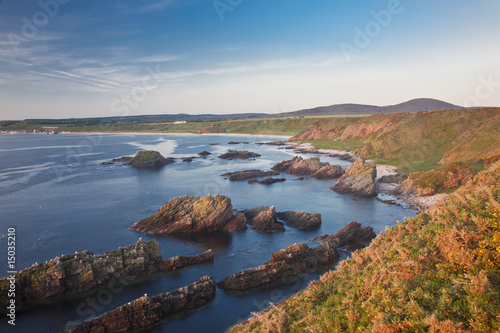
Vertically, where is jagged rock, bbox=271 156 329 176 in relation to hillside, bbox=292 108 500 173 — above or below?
below

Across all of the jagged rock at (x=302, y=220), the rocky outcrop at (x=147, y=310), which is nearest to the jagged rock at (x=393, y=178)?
the jagged rock at (x=302, y=220)

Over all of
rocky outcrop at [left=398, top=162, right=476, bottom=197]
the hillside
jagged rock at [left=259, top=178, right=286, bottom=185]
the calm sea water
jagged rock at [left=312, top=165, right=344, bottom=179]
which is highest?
the hillside

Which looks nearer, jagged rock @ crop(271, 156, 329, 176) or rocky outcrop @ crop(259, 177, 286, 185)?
rocky outcrop @ crop(259, 177, 286, 185)

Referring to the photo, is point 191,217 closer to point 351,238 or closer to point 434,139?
point 351,238

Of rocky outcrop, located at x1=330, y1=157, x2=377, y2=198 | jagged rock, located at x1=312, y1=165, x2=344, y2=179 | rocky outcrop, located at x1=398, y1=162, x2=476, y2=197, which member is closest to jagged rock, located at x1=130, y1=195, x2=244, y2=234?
rocky outcrop, located at x1=330, y1=157, x2=377, y2=198

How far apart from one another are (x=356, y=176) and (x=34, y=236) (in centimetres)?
5748

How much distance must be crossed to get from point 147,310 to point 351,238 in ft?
83.4

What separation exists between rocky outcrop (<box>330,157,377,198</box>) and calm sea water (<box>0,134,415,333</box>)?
2507mm

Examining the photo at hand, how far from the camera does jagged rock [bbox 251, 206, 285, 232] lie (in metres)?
44.4

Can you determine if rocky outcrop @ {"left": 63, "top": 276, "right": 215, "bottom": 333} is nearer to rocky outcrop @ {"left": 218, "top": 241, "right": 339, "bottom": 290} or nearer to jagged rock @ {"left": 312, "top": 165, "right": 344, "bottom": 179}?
rocky outcrop @ {"left": 218, "top": 241, "right": 339, "bottom": 290}

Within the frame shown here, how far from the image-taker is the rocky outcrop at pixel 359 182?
6056cm

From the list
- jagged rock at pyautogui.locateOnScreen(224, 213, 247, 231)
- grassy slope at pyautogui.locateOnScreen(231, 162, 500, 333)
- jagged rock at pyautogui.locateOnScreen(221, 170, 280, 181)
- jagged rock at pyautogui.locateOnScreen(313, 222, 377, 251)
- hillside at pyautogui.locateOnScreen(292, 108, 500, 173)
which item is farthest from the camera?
jagged rock at pyautogui.locateOnScreen(221, 170, 280, 181)

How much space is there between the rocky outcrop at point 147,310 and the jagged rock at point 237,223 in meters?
16.7

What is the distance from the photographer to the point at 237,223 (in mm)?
45125
